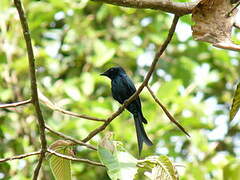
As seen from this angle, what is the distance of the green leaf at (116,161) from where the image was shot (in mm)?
1886

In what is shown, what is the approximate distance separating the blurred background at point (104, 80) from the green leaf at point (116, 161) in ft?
7.20

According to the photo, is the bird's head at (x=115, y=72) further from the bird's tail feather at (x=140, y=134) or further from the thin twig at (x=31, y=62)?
the thin twig at (x=31, y=62)

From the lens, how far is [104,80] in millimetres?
5312

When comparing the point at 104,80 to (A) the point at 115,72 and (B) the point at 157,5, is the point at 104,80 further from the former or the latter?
(B) the point at 157,5

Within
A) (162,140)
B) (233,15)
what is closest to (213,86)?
(162,140)

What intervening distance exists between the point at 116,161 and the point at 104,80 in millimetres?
3374

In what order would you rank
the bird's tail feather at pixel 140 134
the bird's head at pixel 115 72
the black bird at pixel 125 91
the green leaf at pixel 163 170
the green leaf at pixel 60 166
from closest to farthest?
the green leaf at pixel 163 170, the green leaf at pixel 60 166, the bird's tail feather at pixel 140 134, the black bird at pixel 125 91, the bird's head at pixel 115 72

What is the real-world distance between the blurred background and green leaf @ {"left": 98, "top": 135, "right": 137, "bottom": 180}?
220 cm

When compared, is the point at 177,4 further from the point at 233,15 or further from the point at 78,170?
the point at 78,170

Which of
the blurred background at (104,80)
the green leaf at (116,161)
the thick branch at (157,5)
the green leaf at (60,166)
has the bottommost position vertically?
the blurred background at (104,80)

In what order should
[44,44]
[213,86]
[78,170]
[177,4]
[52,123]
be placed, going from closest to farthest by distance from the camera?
[177,4] → [52,123] → [78,170] → [44,44] → [213,86]

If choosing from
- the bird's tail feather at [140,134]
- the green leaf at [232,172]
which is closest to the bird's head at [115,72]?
the bird's tail feather at [140,134]

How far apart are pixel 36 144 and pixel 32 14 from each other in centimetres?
125

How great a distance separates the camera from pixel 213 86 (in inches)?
256
